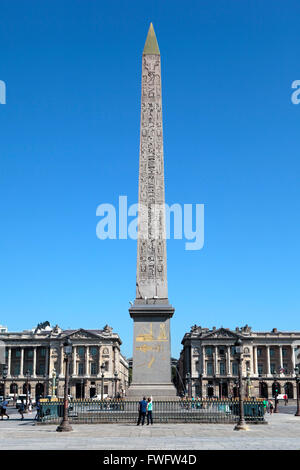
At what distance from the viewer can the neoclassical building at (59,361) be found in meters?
114

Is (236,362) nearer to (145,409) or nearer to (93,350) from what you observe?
(93,350)

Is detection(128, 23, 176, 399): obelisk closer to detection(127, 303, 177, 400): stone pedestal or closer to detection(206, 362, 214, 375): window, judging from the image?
detection(127, 303, 177, 400): stone pedestal

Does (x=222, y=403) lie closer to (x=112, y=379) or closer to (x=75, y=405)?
(x=75, y=405)

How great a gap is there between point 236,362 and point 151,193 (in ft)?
297

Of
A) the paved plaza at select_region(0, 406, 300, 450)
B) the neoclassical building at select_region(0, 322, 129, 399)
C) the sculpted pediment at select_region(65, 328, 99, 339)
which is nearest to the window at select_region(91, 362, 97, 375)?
the neoclassical building at select_region(0, 322, 129, 399)

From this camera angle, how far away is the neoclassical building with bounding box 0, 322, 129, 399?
114 metres

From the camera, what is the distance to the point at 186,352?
12169 cm

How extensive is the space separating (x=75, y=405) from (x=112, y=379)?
293 ft

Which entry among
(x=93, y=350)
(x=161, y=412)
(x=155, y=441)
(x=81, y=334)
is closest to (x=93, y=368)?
(x=93, y=350)

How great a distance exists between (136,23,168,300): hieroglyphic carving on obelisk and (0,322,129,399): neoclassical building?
89.7 m

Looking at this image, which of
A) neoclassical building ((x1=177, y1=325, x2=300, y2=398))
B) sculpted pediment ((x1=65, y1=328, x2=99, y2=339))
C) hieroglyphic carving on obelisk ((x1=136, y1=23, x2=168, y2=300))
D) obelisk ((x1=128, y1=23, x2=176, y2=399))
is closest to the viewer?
obelisk ((x1=128, y1=23, x2=176, y2=399))

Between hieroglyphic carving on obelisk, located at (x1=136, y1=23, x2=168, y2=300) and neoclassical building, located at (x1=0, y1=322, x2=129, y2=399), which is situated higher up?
hieroglyphic carving on obelisk, located at (x1=136, y1=23, x2=168, y2=300)
